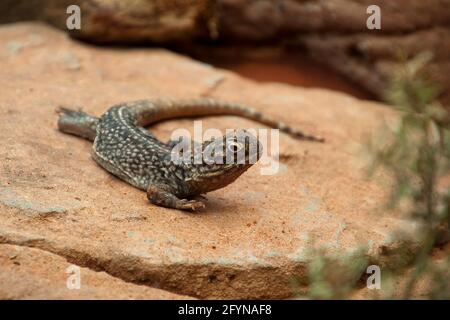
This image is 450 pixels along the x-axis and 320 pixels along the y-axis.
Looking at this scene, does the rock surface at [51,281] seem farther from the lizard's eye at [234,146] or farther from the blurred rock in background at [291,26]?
the blurred rock in background at [291,26]

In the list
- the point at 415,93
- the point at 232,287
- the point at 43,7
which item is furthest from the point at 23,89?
the point at 415,93

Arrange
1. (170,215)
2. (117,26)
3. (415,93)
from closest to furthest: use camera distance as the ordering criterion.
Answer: (415,93), (170,215), (117,26)

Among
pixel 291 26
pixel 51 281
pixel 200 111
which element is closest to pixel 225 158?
pixel 51 281

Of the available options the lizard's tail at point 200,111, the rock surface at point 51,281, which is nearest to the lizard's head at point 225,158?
the rock surface at point 51,281

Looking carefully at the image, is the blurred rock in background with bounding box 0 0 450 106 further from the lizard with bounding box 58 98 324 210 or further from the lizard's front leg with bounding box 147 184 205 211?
the lizard's front leg with bounding box 147 184 205 211

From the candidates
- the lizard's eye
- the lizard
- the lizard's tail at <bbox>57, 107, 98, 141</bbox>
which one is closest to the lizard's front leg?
the lizard
